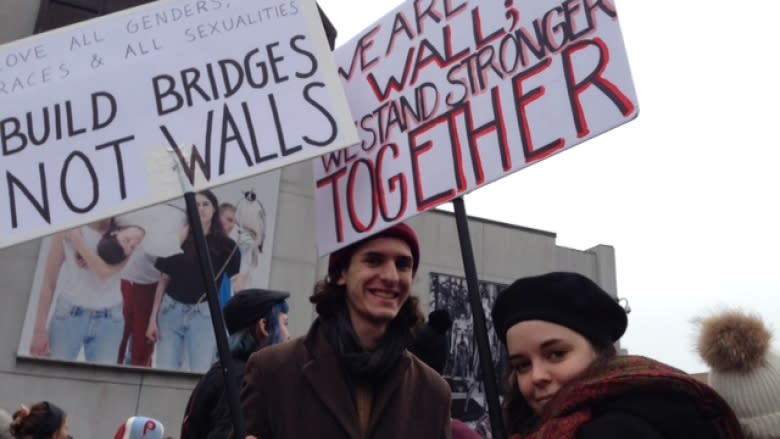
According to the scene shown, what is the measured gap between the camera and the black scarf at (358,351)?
6.55 feet

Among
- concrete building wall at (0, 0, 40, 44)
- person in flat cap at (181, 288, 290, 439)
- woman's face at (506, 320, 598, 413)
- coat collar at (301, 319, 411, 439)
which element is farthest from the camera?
concrete building wall at (0, 0, 40, 44)

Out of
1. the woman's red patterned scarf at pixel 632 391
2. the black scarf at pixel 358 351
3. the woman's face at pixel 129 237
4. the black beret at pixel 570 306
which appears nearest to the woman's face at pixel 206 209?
the woman's face at pixel 129 237

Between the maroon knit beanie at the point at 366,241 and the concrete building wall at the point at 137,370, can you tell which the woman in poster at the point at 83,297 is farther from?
the maroon knit beanie at the point at 366,241

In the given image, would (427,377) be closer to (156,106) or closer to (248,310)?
(248,310)

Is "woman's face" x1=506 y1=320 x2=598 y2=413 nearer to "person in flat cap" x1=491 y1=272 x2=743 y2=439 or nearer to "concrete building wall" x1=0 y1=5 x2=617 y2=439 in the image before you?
"person in flat cap" x1=491 y1=272 x2=743 y2=439

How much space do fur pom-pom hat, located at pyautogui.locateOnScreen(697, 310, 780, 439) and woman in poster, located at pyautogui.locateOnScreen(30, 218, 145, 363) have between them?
9849mm

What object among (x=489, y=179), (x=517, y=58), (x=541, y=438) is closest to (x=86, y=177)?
(x=489, y=179)

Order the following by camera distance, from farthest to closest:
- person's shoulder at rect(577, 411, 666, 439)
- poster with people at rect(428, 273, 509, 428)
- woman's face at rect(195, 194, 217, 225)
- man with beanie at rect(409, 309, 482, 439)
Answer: poster with people at rect(428, 273, 509, 428) < woman's face at rect(195, 194, 217, 225) < man with beanie at rect(409, 309, 482, 439) < person's shoulder at rect(577, 411, 666, 439)

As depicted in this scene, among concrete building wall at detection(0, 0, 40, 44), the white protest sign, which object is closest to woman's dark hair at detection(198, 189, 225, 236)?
concrete building wall at detection(0, 0, 40, 44)

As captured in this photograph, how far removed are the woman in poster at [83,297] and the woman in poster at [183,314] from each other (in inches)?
22.4

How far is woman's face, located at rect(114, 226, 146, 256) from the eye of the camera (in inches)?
422

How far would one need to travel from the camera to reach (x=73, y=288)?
10.3 metres

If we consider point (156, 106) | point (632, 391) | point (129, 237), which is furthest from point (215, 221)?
point (632, 391)

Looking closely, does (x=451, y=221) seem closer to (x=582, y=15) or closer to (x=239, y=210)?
(x=239, y=210)
